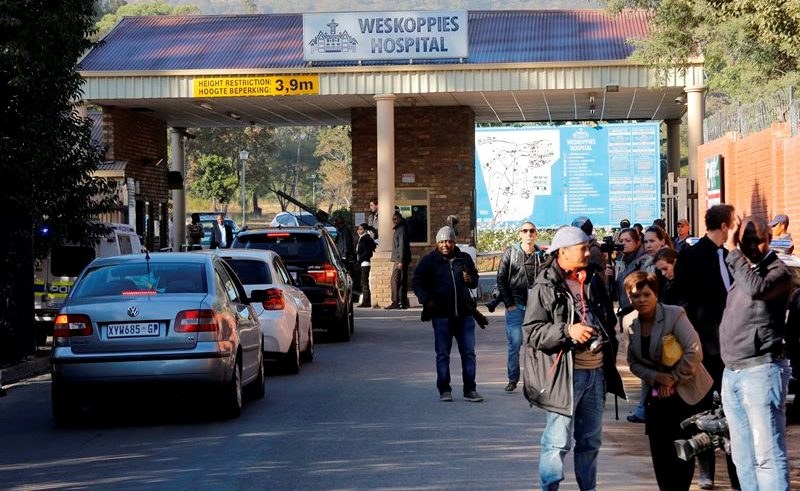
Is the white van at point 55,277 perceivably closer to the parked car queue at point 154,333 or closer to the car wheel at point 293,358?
the car wheel at point 293,358

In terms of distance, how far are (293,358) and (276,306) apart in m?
0.76

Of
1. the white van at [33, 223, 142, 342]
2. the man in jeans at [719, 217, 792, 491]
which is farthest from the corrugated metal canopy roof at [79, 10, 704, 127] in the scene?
the man in jeans at [719, 217, 792, 491]

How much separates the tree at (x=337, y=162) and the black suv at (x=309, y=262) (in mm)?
71809

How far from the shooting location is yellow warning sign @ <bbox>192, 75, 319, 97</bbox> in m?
31.3

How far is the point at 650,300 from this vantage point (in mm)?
8367

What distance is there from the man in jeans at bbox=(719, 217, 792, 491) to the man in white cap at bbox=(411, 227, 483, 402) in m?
6.29

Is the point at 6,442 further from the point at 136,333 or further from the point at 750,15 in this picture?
the point at 750,15

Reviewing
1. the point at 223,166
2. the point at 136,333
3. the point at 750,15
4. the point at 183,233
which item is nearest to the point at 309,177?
the point at 223,166

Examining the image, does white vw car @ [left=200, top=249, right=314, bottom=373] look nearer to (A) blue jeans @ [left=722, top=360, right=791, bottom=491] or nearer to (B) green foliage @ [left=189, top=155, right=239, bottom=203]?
(A) blue jeans @ [left=722, top=360, right=791, bottom=491]

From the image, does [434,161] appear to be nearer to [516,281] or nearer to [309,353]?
[309,353]

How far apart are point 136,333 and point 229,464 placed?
2.58 m

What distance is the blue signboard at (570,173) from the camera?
43938 mm

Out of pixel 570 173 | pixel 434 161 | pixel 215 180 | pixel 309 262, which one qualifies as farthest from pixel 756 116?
pixel 215 180

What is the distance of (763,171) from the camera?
24.4m
